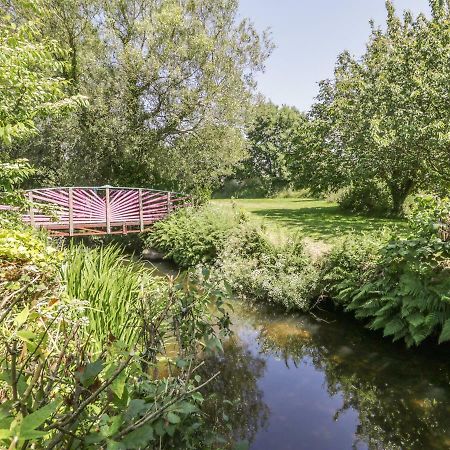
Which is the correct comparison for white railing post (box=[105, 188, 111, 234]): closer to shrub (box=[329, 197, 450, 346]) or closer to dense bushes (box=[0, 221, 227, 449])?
dense bushes (box=[0, 221, 227, 449])

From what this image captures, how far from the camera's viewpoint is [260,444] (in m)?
4.48

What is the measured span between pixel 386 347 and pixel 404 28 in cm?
1362

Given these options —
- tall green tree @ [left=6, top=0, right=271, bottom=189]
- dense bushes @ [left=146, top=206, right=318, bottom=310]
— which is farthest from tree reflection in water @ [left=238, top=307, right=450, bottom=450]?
tall green tree @ [left=6, top=0, right=271, bottom=189]

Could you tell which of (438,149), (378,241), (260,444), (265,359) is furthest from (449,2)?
(260,444)

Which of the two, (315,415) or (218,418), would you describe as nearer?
(218,418)

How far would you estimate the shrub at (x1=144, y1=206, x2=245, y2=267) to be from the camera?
469 inches

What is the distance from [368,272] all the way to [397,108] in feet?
23.0

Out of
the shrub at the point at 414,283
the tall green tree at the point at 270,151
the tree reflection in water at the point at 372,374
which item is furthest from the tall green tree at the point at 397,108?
the tall green tree at the point at 270,151

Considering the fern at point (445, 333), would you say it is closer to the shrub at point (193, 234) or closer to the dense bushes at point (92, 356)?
the dense bushes at point (92, 356)

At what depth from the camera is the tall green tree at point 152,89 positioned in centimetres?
1560

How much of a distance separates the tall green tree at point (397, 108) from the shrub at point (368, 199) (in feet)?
3.10

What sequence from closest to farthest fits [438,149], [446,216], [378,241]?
1. [446,216]
2. [378,241]
3. [438,149]

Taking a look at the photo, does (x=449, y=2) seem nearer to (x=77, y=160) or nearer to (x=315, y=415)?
(x=315, y=415)

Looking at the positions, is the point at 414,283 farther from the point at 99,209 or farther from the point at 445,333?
the point at 99,209
